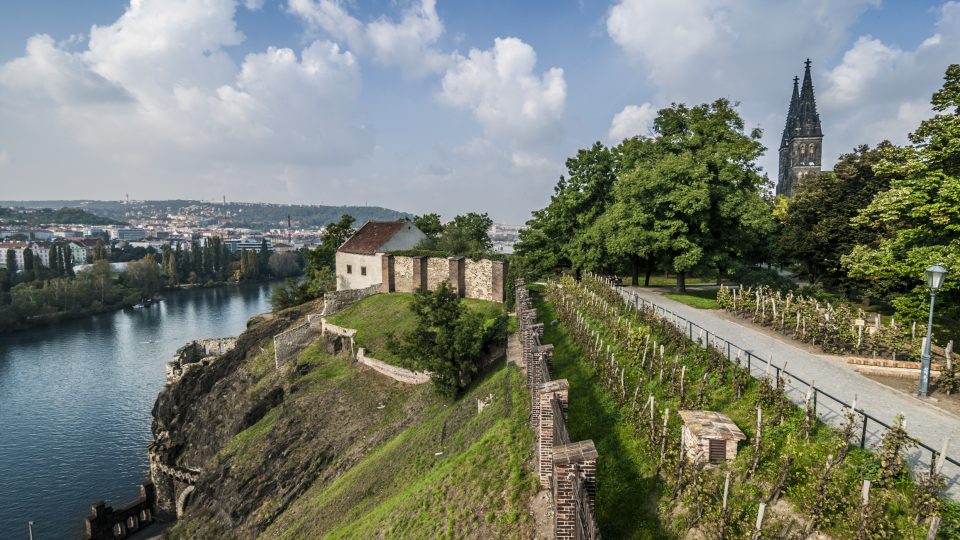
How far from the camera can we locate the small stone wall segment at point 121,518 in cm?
2884

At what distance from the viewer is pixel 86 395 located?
48.6m

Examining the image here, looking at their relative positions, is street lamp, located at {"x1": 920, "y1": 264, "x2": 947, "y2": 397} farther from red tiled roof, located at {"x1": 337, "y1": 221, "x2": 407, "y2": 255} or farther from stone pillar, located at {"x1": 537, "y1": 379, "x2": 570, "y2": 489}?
red tiled roof, located at {"x1": 337, "y1": 221, "x2": 407, "y2": 255}

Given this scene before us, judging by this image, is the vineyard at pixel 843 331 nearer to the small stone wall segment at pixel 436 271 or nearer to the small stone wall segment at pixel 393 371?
the small stone wall segment at pixel 393 371

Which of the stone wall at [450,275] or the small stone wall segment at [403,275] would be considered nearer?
the stone wall at [450,275]

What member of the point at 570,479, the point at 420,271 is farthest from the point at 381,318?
the point at 570,479

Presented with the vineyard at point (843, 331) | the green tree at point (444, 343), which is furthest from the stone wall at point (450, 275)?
the vineyard at point (843, 331)

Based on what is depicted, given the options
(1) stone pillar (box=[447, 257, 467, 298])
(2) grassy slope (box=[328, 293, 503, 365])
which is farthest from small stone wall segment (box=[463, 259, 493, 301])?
(2) grassy slope (box=[328, 293, 503, 365])

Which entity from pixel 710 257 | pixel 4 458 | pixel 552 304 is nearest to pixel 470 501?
pixel 552 304

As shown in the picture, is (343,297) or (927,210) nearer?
(927,210)

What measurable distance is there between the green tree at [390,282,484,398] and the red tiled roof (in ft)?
62.1

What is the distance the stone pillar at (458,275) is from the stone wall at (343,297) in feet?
23.4

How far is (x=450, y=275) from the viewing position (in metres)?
34.9

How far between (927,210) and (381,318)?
1063 inches

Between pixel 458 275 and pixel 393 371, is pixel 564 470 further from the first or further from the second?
pixel 458 275
